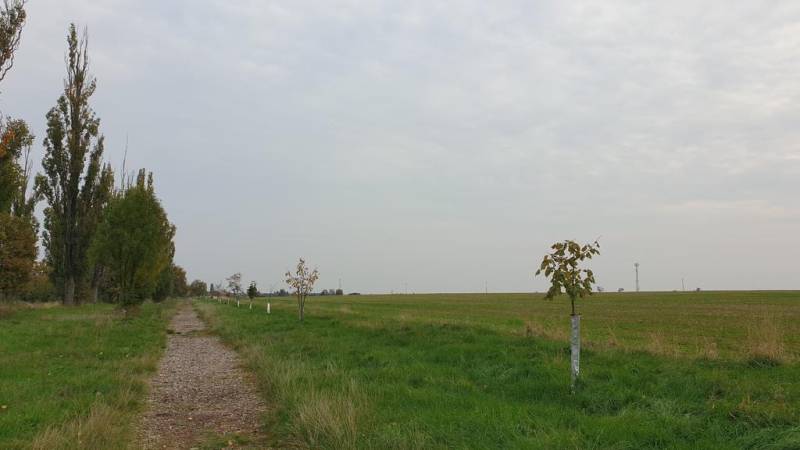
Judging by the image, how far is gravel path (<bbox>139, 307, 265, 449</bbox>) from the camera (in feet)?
24.2

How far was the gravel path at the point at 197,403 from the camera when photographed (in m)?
7.39

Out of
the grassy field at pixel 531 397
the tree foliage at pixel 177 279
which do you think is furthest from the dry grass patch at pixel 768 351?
the tree foliage at pixel 177 279

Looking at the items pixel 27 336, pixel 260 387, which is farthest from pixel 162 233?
pixel 260 387

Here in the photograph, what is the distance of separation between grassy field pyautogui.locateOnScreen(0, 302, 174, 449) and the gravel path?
→ 32 cm

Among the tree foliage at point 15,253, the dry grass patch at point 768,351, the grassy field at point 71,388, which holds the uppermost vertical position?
the tree foliage at point 15,253

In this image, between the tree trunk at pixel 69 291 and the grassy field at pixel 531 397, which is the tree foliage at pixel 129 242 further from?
→ the grassy field at pixel 531 397

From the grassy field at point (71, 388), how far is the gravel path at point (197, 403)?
0.32m

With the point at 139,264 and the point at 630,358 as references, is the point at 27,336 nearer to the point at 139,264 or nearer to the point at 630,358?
the point at 139,264

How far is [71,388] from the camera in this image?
9.39 meters

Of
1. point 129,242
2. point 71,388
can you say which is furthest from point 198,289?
point 71,388

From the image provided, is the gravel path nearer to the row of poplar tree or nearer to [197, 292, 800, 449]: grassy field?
[197, 292, 800, 449]: grassy field

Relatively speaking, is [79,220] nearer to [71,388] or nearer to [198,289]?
[71,388]

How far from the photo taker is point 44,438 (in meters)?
5.93

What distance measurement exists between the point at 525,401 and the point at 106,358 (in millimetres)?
10590
